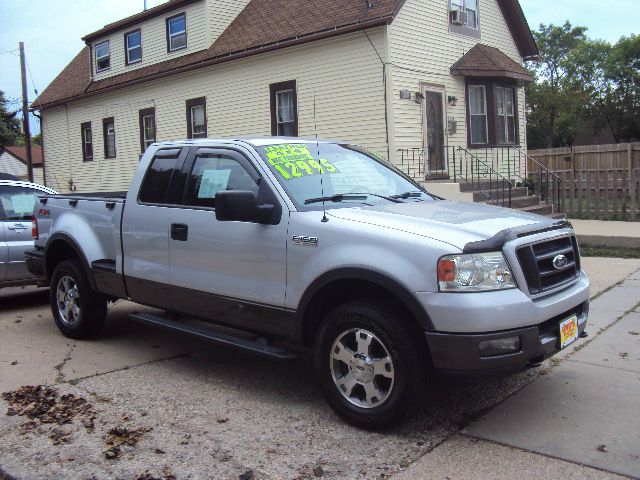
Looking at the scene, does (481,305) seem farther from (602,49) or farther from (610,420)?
(602,49)

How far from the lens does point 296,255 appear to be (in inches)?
174

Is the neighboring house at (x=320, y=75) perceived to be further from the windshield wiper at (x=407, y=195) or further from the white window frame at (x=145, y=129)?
the windshield wiper at (x=407, y=195)

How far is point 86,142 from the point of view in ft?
79.2

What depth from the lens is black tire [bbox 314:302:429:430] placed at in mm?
3873

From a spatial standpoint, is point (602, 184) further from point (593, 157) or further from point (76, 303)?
point (76, 303)

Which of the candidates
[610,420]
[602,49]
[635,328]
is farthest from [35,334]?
[602,49]

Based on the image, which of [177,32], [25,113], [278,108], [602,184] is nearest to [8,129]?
[25,113]

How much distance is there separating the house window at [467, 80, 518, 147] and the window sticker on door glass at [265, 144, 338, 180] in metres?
12.6

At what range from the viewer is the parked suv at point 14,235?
7.89 m

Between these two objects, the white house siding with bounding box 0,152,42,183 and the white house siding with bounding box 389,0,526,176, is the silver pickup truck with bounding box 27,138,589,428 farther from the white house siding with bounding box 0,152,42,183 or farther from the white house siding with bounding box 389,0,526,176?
the white house siding with bounding box 0,152,42,183

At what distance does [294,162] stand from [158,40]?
1763 centimetres

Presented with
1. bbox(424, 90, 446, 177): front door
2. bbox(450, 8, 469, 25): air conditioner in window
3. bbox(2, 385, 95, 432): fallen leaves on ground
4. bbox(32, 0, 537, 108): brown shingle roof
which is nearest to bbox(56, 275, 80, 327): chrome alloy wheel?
bbox(2, 385, 95, 432): fallen leaves on ground

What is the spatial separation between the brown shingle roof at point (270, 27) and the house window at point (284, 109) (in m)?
1.05

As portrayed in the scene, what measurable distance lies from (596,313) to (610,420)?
3091 millimetres
